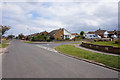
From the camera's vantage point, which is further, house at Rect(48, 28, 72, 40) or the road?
house at Rect(48, 28, 72, 40)

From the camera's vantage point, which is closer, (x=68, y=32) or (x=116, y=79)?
(x=116, y=79)

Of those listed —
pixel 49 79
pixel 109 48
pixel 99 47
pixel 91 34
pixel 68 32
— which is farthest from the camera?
pixel 91 34

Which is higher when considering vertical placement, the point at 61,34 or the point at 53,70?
the point at 61,34

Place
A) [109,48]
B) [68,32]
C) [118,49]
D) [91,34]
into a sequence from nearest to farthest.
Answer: [118,49] < [109,48] < [68,32] < [91,34]

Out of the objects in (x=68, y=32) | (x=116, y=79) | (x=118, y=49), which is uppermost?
(x=68, y=32)

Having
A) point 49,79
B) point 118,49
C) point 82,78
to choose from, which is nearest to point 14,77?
point 49,79

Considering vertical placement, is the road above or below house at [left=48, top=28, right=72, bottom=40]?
below

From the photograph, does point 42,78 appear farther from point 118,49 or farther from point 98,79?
point 118,49

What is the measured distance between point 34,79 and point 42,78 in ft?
1.24

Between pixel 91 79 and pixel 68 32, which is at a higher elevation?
pixel 68 32

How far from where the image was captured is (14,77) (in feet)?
19.3

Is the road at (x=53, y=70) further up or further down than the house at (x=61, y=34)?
further down

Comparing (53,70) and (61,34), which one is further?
(61,34)

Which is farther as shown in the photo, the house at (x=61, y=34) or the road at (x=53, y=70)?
the house at (x=61, y=34)
